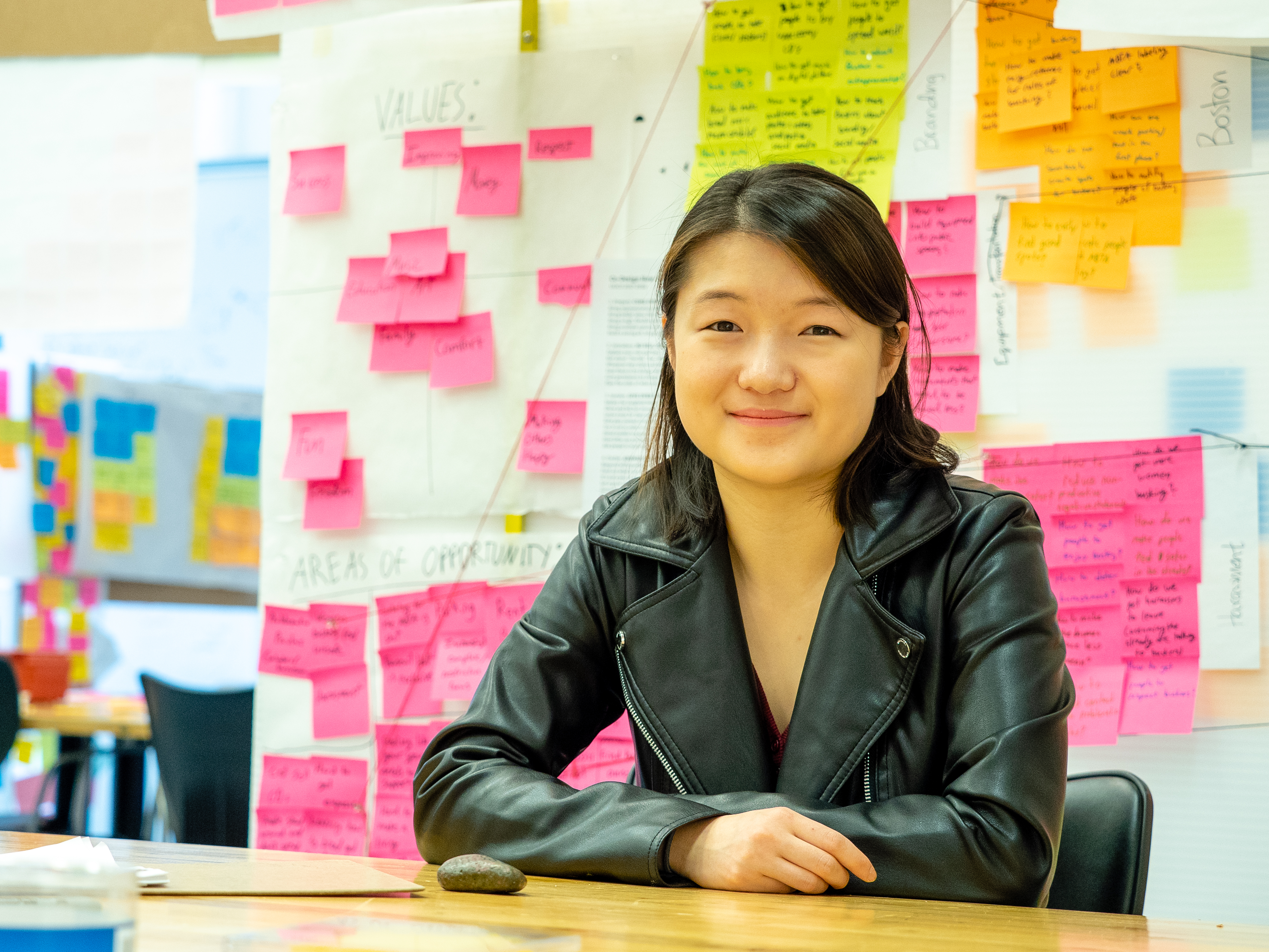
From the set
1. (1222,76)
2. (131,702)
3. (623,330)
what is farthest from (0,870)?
(131,702)

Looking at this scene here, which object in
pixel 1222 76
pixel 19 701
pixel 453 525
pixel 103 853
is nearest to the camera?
pixel 103 853

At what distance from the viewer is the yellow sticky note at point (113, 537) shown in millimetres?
4547

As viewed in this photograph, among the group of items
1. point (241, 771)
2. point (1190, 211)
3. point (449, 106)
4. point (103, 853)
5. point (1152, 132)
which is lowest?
point (241, 771)

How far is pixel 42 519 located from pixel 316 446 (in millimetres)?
2641

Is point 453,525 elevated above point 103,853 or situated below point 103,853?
above

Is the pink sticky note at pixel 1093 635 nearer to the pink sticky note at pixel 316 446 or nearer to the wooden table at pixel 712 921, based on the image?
the wooden table at pixel 712 921

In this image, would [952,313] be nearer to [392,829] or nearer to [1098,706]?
[1098,706]

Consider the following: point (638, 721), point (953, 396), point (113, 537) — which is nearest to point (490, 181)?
point (953, 396)

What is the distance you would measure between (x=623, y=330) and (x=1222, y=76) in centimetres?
110

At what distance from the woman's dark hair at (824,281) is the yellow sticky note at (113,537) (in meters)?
3.60

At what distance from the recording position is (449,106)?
241 cm

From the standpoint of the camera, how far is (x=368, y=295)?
2.44 m

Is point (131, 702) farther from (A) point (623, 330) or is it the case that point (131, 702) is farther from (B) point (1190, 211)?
(B) point (1190, 211)

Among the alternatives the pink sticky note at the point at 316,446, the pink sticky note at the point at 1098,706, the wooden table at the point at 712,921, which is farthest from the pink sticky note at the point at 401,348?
the wooden table at the point at 712,921
